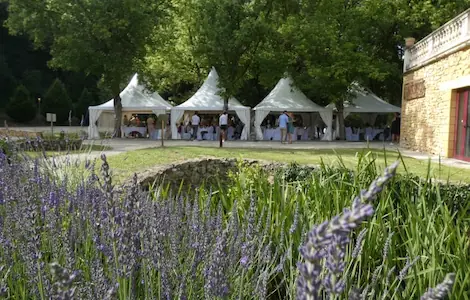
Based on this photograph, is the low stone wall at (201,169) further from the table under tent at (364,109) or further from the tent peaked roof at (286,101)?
the table under tent at (364,109)

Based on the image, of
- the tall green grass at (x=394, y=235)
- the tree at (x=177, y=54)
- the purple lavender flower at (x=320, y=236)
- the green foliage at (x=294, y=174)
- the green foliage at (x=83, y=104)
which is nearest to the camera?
the purple lavender flower at (x=320, y=236)

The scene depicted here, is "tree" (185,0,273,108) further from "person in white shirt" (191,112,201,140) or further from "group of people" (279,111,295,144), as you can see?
"group of people" (279,111,295,144)

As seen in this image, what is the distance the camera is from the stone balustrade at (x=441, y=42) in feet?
43.7

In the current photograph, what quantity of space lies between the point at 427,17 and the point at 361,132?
6512 millimetres

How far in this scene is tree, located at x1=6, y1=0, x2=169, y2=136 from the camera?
20.2 meters

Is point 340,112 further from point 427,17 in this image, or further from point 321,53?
point 427,17

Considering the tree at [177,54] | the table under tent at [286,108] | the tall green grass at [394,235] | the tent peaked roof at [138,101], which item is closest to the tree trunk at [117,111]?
the tent peaked roof at [138,101]

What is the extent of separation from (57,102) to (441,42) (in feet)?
115

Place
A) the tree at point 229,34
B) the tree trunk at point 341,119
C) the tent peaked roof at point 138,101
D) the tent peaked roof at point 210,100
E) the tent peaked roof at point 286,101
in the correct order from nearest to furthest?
1. the tree at point 229,34
2. the tent peaked roof at point 286,101
3. the tent peaked roof at point 210,100
4. the tent peaked roof at point 138,101
5. the tree trunk at point 341,119

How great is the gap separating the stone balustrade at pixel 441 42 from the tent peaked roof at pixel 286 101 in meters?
5.44

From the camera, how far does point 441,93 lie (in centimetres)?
1521

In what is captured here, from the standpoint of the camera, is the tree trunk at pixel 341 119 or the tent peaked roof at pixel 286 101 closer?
the tent peaked roof at pixel 286 101

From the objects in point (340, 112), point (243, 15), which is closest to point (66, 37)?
point (243, 15)

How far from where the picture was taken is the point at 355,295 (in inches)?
31.9
